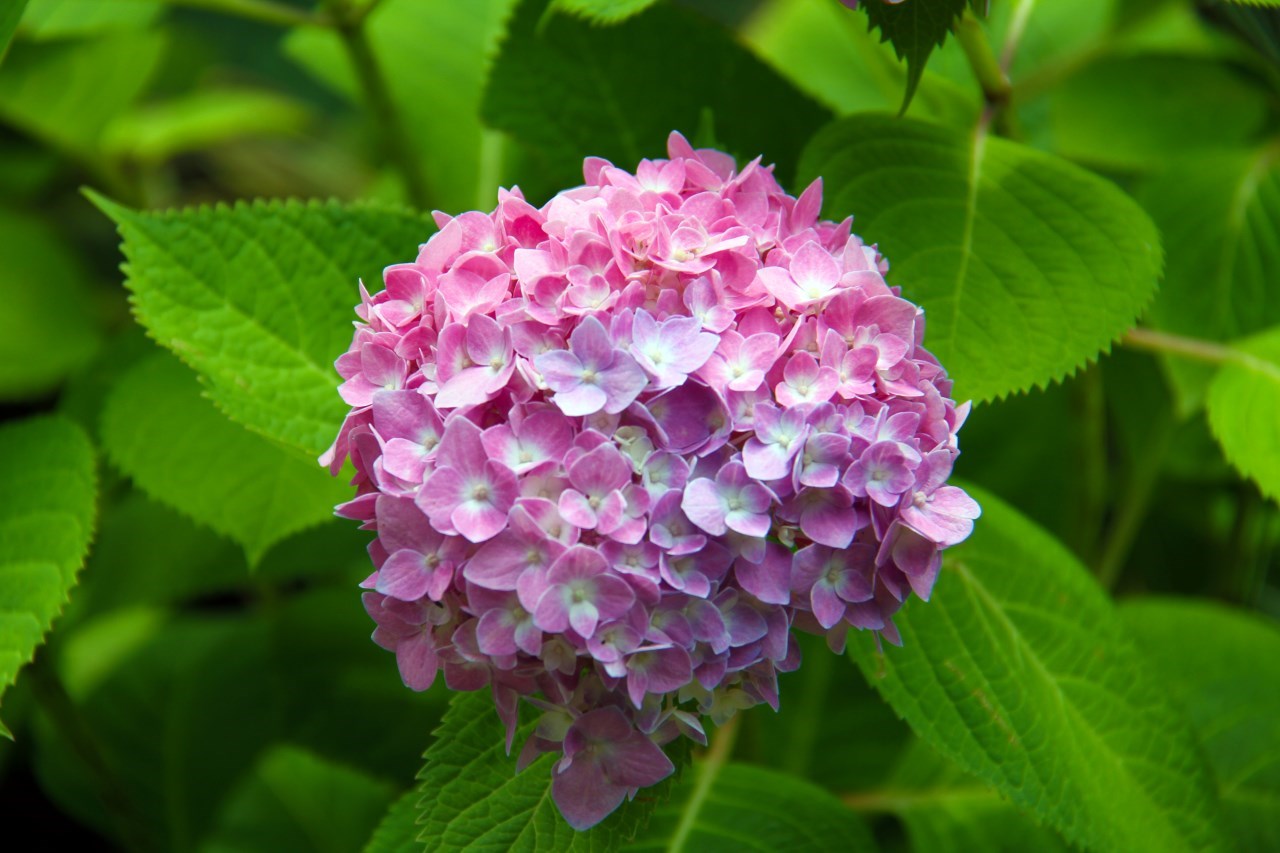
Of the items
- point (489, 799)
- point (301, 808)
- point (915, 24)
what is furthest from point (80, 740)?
point (915, 24)

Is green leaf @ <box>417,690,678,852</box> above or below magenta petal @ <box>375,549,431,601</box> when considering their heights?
below

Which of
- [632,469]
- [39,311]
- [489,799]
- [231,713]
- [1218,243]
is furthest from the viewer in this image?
[39,311]

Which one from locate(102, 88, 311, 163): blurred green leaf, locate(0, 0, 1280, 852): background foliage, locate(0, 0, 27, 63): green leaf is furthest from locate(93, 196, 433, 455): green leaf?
locate(102, 88, 311, 163): blurred green leaf

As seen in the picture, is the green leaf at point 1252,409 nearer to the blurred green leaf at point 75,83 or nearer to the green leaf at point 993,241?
the green leaf at point 993,241

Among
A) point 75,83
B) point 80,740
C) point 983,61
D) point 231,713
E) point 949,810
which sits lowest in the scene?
point 231,713

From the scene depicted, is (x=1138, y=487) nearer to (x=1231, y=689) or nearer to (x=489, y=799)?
(x=1231, y=689)

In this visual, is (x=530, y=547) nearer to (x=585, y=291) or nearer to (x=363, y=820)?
(x=585, y=291)

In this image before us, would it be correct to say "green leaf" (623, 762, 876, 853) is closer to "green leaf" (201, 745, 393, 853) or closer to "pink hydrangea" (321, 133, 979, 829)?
"pink hydrangea" (321, 133, 979, 829)
